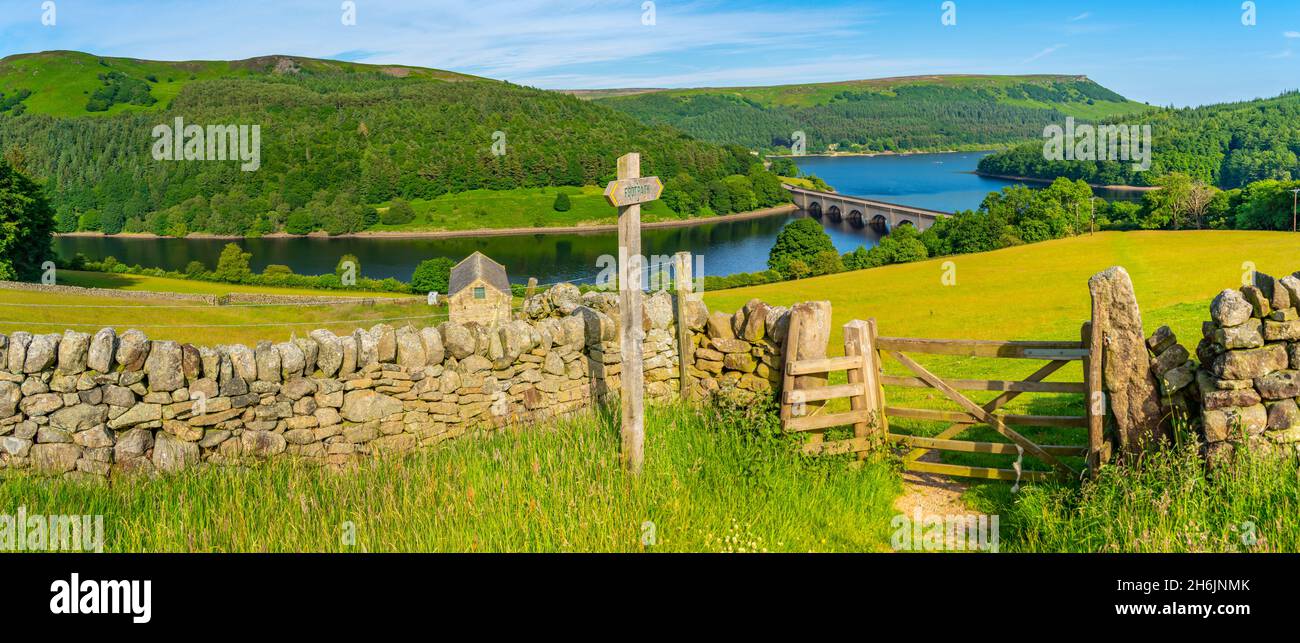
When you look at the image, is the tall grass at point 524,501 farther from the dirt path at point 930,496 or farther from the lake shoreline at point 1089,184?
the lake shoreline at point 1089,184

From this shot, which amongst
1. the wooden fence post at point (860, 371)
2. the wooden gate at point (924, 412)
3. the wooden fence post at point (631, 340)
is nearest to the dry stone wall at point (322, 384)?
the wooden gate at point (924, 412)

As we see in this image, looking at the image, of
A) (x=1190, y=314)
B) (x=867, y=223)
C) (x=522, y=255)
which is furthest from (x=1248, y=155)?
(x=1190, y=314)

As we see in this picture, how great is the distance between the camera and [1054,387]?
788cm

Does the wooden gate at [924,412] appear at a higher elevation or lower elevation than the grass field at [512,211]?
lower

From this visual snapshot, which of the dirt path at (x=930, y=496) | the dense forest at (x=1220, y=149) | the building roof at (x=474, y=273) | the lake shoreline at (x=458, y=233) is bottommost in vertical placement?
the dirt path at (x=930, y=496)

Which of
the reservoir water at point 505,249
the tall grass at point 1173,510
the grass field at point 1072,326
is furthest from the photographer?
the reservoir water at point 505,249

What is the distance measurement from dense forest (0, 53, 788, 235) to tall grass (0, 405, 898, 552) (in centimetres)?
12748

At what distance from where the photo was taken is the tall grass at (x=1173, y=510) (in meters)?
5.76

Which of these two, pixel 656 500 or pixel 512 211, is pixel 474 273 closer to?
pixel 656 500

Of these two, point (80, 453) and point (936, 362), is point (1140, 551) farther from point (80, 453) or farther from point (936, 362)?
point (936, 362)

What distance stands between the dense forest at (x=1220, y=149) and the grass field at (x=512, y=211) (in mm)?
71726

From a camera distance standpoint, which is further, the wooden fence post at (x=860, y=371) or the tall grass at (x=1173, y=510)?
the wooden fence post at (x=860, y=371)

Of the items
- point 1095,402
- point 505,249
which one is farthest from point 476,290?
point 505,249

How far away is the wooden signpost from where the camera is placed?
24.8ft
